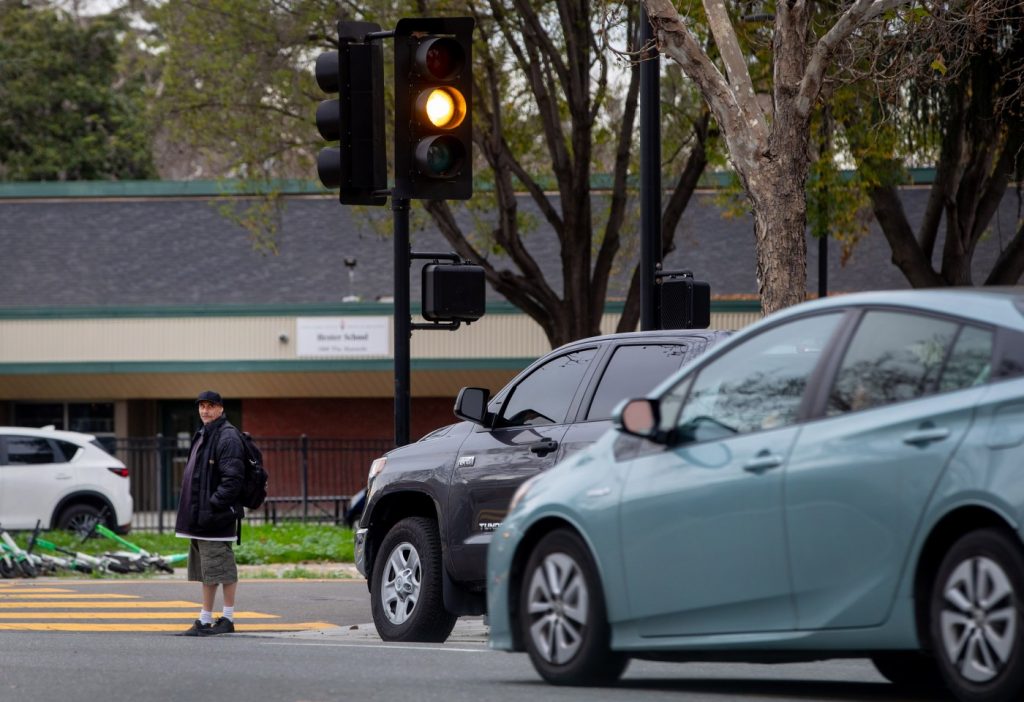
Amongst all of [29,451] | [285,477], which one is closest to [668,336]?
[29,451]

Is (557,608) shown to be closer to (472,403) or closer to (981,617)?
(981,617)

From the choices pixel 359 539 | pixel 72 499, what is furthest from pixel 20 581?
pixel 359 539

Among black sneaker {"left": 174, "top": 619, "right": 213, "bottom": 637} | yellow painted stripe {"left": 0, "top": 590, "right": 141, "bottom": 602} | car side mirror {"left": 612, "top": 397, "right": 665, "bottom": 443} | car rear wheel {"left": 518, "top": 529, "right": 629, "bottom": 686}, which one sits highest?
car side mirror {"left": 612, "top": 397, "right": 665, "bottom": 443}

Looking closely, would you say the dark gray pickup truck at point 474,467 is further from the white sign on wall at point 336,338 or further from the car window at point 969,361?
the white sign on wall at point 336,338

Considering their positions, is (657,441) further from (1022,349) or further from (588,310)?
(588,310)

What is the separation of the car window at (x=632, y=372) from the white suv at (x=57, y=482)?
1497 centimetres

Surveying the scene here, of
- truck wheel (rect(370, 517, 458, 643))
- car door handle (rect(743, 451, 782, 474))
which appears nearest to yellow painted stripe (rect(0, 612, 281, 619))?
truck wheel (rect(370, 517, 458, 643))

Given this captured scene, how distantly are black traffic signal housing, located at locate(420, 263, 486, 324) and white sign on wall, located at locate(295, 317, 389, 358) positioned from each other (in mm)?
22134

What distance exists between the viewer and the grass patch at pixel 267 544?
2097cm

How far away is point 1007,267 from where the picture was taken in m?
23.1

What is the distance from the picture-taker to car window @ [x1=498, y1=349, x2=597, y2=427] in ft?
33.6

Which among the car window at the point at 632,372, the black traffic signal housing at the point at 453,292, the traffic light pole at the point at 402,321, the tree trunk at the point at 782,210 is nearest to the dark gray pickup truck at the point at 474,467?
the car window at the point at 632,372

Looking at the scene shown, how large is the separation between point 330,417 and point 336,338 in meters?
3.09

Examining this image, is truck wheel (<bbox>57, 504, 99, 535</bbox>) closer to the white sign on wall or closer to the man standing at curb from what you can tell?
the white sign on wall
